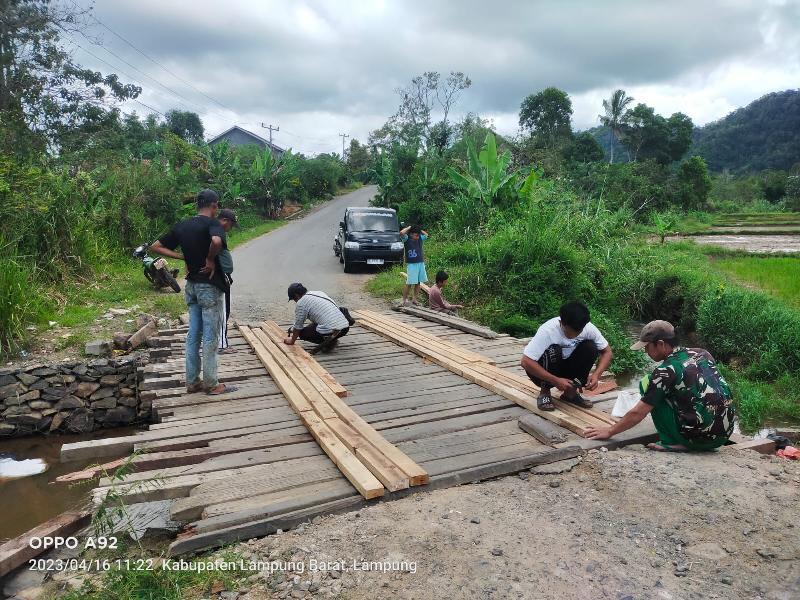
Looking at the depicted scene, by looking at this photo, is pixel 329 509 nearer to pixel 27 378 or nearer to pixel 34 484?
pixel 34 484

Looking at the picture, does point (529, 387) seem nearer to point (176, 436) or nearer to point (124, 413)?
point (176, 436)

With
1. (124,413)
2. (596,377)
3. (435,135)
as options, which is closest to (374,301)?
(124,413)

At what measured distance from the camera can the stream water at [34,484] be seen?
5418 millimetres

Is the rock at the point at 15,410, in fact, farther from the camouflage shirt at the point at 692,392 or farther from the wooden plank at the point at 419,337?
the camouflage shirt at the point at 692,392

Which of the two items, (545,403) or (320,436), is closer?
(320,436)

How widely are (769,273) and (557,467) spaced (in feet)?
39.0

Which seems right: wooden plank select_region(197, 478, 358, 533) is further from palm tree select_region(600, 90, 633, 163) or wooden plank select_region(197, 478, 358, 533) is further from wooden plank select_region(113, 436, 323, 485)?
palm tree select_region(600, 90, 633, 163)

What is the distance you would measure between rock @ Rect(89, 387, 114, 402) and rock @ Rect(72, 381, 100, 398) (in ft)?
0.14

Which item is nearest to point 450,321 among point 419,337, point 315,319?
point 419,337

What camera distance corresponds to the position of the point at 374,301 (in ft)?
37.4

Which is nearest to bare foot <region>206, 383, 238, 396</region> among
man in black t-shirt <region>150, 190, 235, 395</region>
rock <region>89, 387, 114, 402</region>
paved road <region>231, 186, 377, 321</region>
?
man in black t-shirt <region>150, 190, 235, 395</region>

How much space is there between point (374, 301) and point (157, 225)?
8.65 meters

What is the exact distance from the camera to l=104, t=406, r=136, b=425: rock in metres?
7.85

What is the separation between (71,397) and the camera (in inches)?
301
